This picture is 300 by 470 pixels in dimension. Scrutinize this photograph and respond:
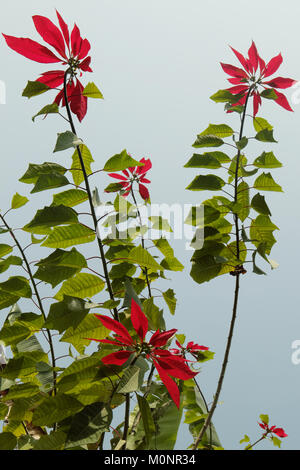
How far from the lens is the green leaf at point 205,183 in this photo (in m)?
1.02

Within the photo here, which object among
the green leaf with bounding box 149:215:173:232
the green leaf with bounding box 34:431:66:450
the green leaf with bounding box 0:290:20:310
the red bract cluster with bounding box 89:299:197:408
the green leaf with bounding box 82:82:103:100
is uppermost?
the green leaf with bounding box 82:82:103:100

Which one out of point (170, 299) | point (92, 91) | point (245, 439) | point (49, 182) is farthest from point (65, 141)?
point (245, 439)

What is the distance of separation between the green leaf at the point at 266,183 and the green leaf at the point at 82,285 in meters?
0.50

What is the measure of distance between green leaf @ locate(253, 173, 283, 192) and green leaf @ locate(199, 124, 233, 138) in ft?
0.53

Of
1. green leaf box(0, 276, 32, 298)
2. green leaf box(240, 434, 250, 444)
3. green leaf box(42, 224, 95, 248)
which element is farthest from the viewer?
green leaf box(240, 434, 250, 444)

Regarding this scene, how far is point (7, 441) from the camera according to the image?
0.88m

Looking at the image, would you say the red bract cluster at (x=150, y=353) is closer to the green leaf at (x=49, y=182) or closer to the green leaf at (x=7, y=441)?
the green leaf at (x=49, y=182)

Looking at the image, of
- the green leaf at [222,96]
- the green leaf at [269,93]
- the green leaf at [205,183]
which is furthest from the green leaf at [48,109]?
the green leaf at [269,93]

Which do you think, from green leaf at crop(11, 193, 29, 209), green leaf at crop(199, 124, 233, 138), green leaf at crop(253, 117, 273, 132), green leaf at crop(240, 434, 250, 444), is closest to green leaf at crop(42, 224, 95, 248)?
green leaf at crop(11, 193, 29, 209)

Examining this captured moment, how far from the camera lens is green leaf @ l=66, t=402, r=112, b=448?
0.66 meters

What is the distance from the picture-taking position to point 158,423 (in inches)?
32.4

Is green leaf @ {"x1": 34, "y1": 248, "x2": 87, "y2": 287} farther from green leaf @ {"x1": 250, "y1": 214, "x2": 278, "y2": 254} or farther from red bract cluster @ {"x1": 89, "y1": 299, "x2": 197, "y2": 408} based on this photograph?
green leaf @ {"x1": 250, "y1": 214, "x2": 278, "y2": 254}

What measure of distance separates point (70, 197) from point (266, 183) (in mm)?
508
